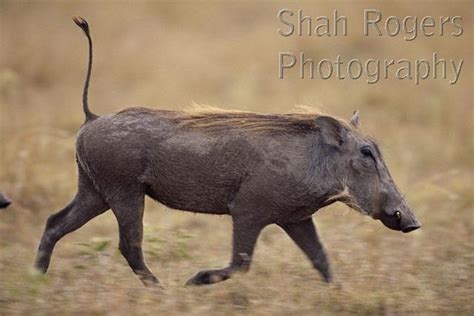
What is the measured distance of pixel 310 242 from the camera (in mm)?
5301

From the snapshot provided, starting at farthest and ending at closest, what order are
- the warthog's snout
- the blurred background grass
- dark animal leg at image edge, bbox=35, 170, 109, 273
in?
1. dark animal leg at image edge, bbox=35, 170, 109, 273
2. the warthog's snout
3. the blurred background grass

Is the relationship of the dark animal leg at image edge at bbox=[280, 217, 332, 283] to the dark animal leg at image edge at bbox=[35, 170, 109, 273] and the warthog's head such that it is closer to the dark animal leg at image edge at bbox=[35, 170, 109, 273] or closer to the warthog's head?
the warthog's head

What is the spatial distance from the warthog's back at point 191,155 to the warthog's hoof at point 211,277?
1.21ft

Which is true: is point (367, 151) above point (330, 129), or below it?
below

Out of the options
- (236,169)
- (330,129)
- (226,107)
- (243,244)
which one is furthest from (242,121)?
(226,107)

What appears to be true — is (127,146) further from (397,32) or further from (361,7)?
(361,7)

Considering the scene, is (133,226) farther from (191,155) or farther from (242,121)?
(242,121)

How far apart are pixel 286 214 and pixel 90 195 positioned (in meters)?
1.02

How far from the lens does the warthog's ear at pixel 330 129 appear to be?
16.7 ft

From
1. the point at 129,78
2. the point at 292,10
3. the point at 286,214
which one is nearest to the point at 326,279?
the point at 286,214

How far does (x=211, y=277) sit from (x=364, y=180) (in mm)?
905

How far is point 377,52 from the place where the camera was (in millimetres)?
12305

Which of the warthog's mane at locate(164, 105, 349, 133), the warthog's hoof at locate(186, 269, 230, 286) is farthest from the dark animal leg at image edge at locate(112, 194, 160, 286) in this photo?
the warthog's mane at locate(164, 105, 349, 133)

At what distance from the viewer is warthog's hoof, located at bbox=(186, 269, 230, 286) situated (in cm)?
483
